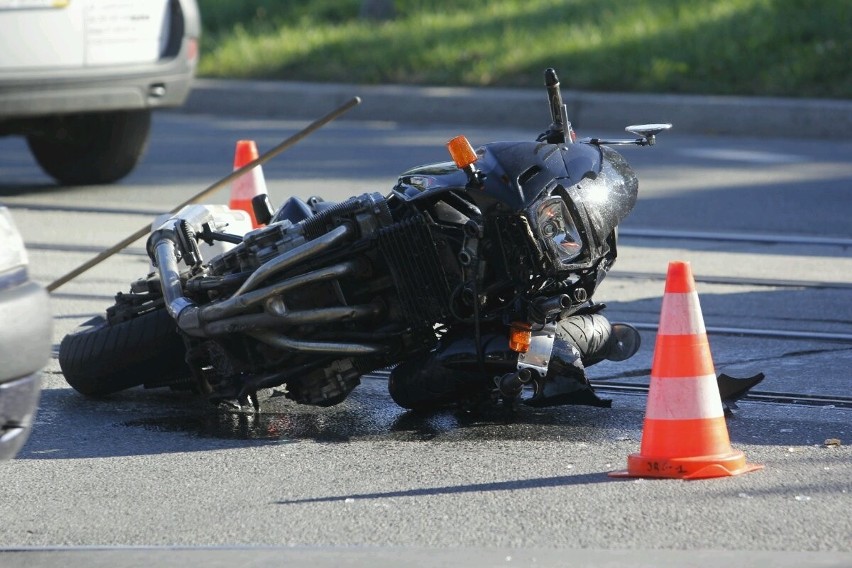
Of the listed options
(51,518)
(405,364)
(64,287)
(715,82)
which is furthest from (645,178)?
(51,518)

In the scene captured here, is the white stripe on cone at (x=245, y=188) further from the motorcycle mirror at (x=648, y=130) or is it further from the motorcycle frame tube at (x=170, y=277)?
the motorcycle mirror at (x=648, y=130)

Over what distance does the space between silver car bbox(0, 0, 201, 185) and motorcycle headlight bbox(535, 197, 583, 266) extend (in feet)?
17.2

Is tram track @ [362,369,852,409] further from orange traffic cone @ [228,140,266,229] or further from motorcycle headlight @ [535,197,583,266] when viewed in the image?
orange traffic cone @ [228,140,266,229]

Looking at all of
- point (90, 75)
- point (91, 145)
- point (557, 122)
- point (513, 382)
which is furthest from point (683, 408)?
point (91, 145)

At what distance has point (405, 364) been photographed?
502 centimetres

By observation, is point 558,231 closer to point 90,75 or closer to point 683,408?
point 683,408

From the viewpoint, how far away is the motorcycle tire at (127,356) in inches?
205

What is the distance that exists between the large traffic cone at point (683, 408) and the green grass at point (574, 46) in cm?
900

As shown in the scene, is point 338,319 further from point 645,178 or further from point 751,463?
point 645,178

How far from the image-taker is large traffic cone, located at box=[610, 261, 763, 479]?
4.32 m

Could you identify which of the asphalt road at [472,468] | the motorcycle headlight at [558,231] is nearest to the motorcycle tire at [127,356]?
the asphalt road at [472,468]

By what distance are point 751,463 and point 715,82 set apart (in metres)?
9.40

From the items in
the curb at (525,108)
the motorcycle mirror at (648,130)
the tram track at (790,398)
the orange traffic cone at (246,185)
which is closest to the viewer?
the motorcycle mirror at (648,130)

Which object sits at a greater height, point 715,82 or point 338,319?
point 338,319
